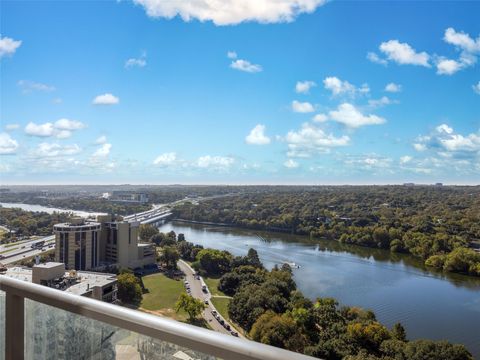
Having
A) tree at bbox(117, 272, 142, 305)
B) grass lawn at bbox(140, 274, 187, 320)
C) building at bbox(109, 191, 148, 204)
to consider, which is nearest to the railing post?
grass lawn at bbox(140, 274, 187, 320)

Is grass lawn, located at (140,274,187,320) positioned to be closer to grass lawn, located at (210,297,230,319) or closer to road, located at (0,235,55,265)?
grass lawn, located at (210,297,230,319)

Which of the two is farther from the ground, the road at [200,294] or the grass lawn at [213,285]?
the road at [200,294]

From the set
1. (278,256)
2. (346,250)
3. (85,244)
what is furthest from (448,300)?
(85,244)

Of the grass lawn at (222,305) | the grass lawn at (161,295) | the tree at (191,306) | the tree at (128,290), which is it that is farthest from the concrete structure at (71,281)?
the grass lawn at (222,305)

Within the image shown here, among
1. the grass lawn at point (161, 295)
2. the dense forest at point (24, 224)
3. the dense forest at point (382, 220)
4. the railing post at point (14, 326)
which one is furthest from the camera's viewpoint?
the dense forest at point (382, 220)

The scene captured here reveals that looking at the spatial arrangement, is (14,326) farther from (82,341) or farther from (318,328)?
(318,328)

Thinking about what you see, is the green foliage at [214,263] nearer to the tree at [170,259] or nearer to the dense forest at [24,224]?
the tree at [170,259]
